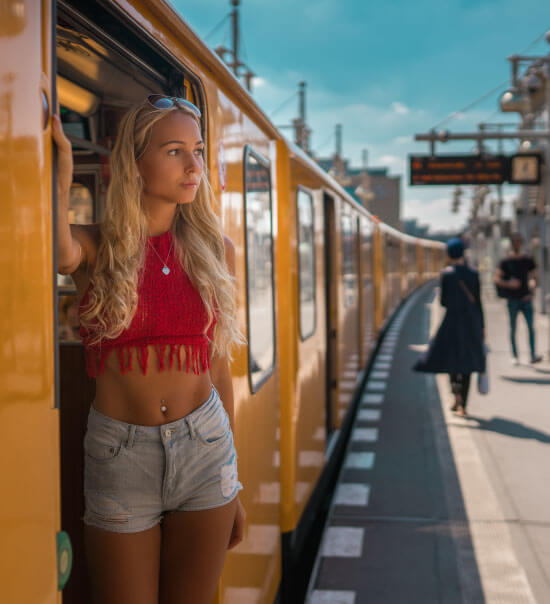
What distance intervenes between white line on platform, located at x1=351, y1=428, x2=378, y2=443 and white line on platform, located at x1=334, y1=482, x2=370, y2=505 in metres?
1.38

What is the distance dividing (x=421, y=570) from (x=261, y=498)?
160cm

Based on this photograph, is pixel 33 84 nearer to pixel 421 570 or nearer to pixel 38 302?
pixel 38 302

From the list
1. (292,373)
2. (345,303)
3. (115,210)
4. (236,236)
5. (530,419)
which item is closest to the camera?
(115,210)

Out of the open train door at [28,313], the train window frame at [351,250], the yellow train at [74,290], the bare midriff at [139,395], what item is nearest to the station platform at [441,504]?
the yellow train at [74,290]

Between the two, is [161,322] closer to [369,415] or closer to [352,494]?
[352,494]

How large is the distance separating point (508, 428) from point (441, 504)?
2305 millimetres

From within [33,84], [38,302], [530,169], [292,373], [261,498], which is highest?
[530,169]

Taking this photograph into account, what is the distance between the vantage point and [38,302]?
46.5 inches

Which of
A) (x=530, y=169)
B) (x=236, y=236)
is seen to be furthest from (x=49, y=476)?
(x=530, y=169)

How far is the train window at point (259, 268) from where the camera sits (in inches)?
117

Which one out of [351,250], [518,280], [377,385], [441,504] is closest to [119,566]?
[441,504]

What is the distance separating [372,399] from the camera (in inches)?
362

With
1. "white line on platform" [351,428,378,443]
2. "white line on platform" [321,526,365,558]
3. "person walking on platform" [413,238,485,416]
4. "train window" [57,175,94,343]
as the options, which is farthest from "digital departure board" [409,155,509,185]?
"train window" [57,175,94,343]

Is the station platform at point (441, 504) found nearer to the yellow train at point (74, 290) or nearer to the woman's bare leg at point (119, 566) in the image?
the yellow train at point (74, 290)
